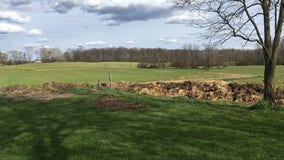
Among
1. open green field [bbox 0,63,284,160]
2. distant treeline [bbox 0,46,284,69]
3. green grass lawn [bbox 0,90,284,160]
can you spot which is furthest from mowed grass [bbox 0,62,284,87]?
green grass lawn [bbox 0,90,284,160]

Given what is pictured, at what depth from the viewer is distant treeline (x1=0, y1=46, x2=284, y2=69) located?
117 m

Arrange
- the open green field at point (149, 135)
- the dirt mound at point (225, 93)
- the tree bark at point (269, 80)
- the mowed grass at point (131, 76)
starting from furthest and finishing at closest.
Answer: the mowed grass at point (131, 76) → the dirt mound at point (225, 93) → the tree bark at point (269, 80) → the open green field at point (149, 135)

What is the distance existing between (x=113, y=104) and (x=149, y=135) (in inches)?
294

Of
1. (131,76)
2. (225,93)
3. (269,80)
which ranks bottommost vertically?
(131,76)

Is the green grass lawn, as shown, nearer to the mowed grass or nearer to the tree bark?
the tree bark

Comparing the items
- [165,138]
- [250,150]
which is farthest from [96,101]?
[250,150]

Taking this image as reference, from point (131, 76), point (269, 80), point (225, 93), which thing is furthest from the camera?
point (131, 76)

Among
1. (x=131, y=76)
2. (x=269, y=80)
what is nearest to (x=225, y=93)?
(x=269, y=80)

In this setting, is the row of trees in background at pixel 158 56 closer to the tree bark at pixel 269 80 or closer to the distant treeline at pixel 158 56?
the distant treeline at pixel 158 56

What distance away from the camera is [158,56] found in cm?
13900

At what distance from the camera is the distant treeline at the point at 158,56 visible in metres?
117

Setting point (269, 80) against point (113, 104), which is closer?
point (269, 80)

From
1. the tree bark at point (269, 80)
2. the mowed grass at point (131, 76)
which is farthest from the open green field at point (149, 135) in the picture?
the mowed grass at point (131, 76)

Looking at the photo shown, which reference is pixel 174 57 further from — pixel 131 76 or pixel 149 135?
pixel 149 135
